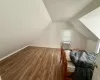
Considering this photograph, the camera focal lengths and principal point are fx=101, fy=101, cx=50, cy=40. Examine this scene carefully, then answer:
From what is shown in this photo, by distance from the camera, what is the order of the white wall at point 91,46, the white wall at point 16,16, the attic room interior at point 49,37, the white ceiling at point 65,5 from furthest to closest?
the white wall at point 91,46, the white ceiling at point 65,5, the attic room interior at point 49,37, the white wall at point 16,16

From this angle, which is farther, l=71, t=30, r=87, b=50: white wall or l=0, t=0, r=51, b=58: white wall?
l=71, t=30, r=87, b=50: white wall

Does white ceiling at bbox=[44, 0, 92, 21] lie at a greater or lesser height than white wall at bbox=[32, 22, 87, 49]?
greater

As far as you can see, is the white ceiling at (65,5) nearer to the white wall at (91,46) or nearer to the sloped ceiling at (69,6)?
the sloped ceiling at (69,6)

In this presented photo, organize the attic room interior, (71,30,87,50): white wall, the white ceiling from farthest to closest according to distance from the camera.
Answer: (71,30,87,50): white wall, the white ceiling, the attic room interior

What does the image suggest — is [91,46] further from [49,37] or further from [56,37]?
[49,37]

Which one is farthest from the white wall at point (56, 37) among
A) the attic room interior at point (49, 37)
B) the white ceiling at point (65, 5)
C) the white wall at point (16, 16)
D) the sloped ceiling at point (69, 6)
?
the white wall at point (16, 16)

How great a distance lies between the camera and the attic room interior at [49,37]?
1539mm

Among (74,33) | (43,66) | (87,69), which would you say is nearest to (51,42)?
(74,33)

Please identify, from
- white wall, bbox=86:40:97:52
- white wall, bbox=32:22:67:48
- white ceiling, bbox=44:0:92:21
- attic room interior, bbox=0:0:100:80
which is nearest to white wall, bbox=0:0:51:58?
attic room interior, bbox=0:0:100:80

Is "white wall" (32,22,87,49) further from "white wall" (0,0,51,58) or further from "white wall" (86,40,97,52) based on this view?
"white wall" (0,0,51,58)

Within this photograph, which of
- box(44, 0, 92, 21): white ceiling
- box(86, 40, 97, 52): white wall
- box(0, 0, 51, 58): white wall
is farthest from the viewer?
box(86, 40, 97, 52): white wall

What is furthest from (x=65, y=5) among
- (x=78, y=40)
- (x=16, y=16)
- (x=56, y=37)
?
(x=78, y=40)

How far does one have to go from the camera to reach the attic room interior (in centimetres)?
154

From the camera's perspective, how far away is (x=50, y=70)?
322 centimetres
